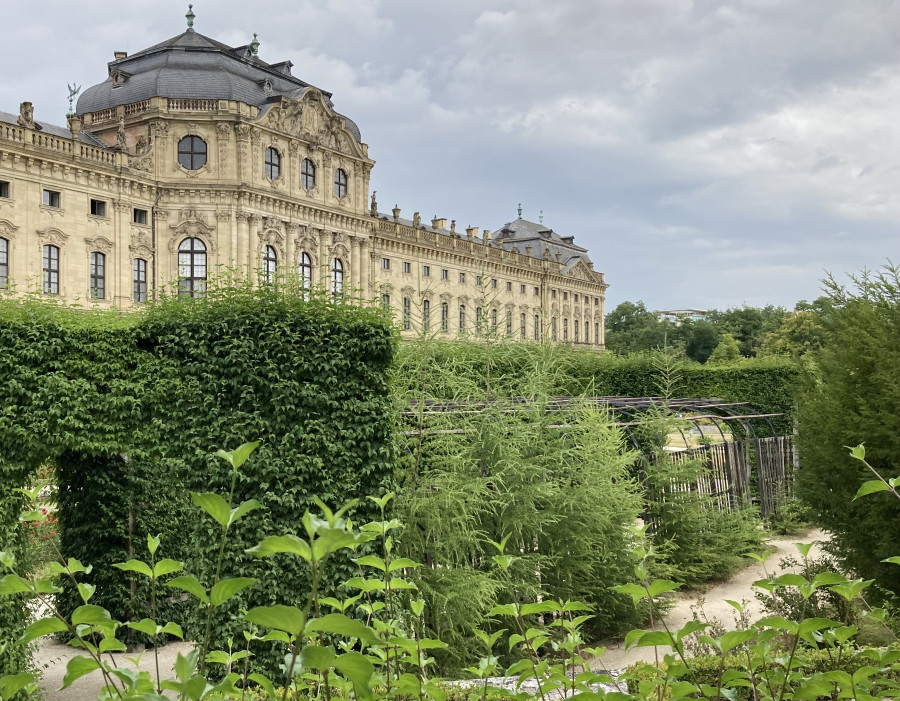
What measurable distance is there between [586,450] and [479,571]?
217 cm

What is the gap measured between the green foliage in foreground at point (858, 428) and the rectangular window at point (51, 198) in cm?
2970

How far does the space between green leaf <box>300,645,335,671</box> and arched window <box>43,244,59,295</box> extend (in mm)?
32401

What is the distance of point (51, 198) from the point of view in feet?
99.7

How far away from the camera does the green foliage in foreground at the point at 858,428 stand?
24.1 ft

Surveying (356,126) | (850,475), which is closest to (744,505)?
(850,475)

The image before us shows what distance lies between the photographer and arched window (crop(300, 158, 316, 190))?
1515 inches

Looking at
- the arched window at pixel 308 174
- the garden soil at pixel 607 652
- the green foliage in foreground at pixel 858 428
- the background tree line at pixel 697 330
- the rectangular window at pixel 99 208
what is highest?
the arched window at pixel 308 174

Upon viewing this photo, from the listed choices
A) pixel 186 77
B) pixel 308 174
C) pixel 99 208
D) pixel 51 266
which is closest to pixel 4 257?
pixel 51 266

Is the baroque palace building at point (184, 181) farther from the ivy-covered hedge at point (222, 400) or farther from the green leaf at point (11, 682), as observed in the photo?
the green leaf at point (11, 682)

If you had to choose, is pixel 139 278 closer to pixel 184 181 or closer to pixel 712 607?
pixel 184 181

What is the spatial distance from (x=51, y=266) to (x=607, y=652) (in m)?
28.5

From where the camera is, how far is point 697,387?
1886 centimetres

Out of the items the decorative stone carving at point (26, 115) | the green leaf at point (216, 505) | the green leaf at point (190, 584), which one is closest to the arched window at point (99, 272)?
the decorative stone carving at point (26, 115)

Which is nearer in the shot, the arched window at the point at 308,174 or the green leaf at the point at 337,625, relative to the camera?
the green leaf at the point at 337,625
